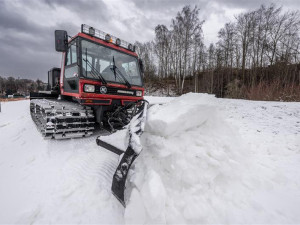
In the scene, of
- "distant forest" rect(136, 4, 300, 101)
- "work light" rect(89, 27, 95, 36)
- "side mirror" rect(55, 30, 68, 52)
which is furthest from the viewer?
"distant forest" rect(136, 4, 300, 101)

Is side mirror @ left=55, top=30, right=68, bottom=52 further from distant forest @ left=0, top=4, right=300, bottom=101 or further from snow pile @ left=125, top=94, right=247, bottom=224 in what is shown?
distant forest @ left=0, top=4, right=300, bottom=101

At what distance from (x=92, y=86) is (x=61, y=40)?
44.7 inches

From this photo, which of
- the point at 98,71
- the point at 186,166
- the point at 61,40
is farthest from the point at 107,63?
the point at 186,166

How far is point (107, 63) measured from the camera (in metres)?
3.64

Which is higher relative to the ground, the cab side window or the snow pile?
the cab side window

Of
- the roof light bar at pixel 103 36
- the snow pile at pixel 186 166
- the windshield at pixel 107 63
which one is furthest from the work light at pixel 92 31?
the snow pile at pixel 186 166

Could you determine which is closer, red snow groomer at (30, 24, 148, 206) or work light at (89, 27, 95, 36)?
red snow groomer at (30, 24, 148, 206)

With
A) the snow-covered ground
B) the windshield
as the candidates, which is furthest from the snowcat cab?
the snow-covered ground

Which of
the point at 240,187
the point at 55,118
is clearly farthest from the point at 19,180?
the point at 240,187

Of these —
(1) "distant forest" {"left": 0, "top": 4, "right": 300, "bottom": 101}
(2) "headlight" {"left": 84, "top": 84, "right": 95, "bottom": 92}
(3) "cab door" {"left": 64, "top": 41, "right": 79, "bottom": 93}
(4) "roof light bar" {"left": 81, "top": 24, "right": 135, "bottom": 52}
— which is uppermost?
(1) "distant forest" {"left": 0, "top": 4, "right": 300, "bottom": 101}

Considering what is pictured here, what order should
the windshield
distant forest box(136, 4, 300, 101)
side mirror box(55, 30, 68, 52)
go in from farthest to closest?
1. distant forest box(136, 4, 300, 101)
2. the windshield
3. side mirror box(55, 30, 68, 52)

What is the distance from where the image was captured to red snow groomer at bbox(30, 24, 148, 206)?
2723 millimetres

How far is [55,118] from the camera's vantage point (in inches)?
100

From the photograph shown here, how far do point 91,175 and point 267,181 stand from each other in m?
2.20
